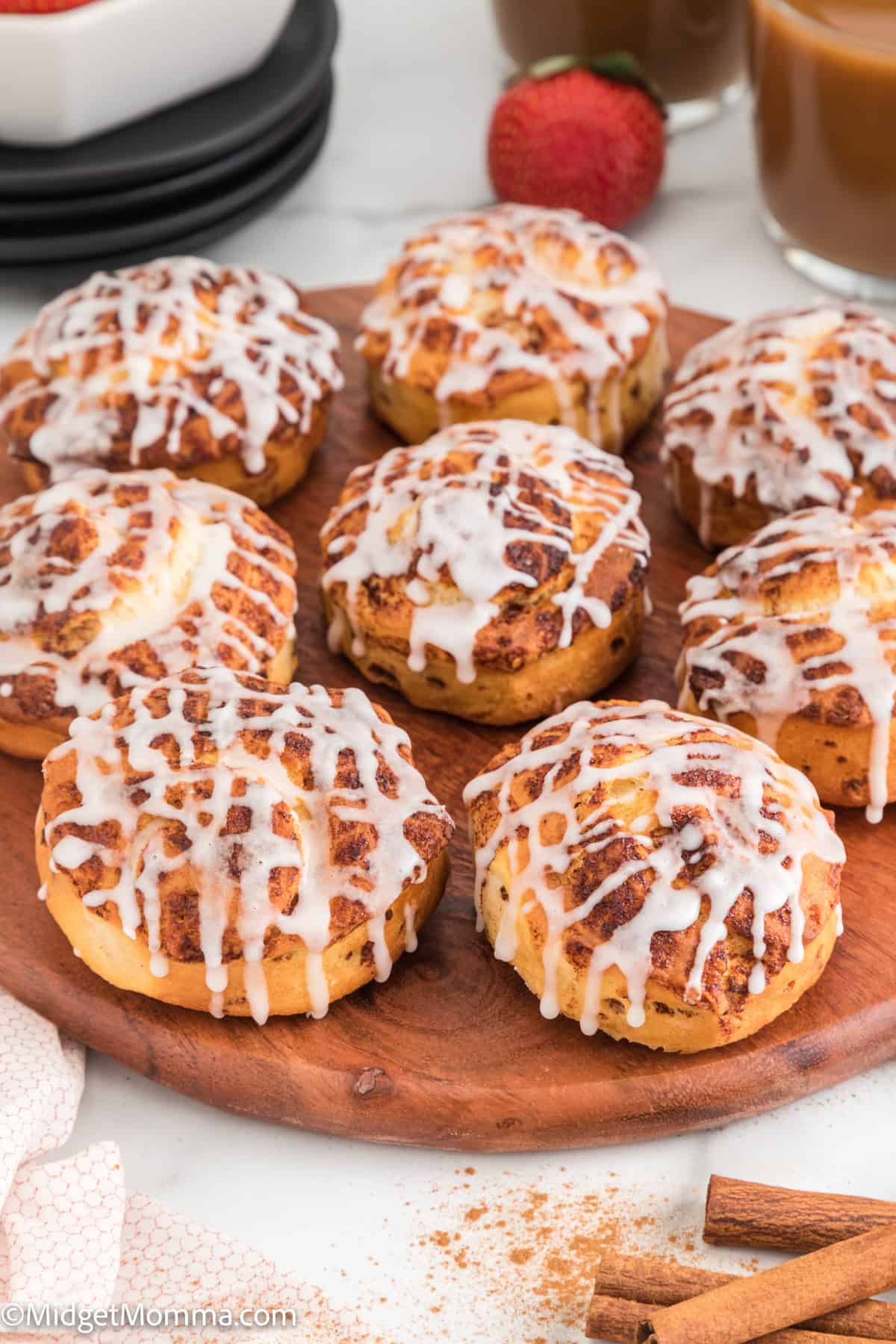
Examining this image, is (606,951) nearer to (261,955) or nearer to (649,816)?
(649,816)

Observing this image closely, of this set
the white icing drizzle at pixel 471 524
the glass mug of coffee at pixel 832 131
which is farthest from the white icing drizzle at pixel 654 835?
the glass mug of coffee at pixel 832 131

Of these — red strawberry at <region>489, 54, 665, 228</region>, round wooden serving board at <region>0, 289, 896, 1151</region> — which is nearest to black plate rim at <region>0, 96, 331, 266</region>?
red strawberry at <region>489, 54, 665, 228</region>

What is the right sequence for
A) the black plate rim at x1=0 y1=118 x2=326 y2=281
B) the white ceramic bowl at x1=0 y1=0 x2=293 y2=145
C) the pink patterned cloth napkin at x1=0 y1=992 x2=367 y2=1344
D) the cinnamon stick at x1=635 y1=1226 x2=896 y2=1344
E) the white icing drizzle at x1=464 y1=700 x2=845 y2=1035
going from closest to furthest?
the cinnamon stick at x1=635 y1=1226 x2=896 y2=1344
the pink patterned cloth napkin at x1=0 y1=992 x2=367 y2=1344
the white icing drizzle at x1=464 y1=700 x2=845 y2=1035
the white ceramic bowl at x1=0 y1=0 x2=293 y2=145
the black plate rim at x1=0 y1=118 x2=326 y2=281

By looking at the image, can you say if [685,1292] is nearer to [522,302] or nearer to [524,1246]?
[524,1246]

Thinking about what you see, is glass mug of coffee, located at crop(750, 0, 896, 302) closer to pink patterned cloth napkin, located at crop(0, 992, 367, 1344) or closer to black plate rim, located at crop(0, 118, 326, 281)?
black plate rim, located at crop(0, 118, 326, 281)

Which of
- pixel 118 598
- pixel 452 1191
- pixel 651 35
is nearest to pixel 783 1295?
pixel 452 1191

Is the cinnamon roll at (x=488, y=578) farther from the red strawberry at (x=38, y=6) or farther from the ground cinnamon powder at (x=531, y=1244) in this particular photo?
the red strawberry at (x=38, y=6)
